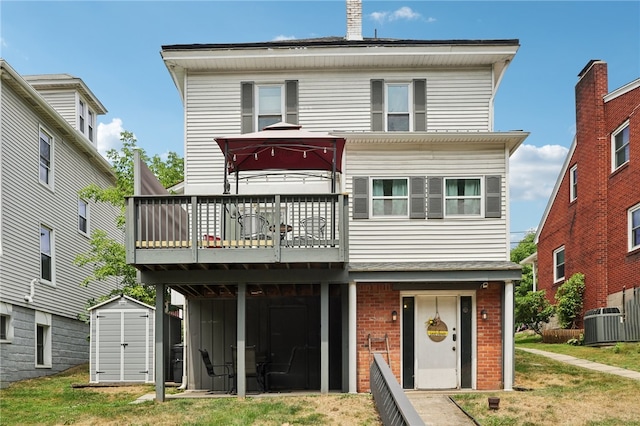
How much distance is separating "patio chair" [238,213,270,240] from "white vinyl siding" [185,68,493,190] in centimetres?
260

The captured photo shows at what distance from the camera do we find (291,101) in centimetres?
1630

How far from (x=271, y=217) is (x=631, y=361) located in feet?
29.6

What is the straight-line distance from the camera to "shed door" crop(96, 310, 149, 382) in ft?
54.2

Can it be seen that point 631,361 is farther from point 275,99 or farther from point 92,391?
point 92,391

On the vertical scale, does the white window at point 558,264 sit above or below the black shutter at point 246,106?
below

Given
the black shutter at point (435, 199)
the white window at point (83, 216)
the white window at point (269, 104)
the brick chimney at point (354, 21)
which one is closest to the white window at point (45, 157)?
the white window at point (83, 216)

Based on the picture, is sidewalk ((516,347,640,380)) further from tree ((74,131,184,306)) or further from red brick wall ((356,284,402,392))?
tree ((74,131,184,306))

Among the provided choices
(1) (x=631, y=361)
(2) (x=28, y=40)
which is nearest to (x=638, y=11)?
(1) (x=631, y=361)

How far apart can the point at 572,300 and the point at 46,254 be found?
16.5m

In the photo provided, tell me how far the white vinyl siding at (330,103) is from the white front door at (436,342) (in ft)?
12.9

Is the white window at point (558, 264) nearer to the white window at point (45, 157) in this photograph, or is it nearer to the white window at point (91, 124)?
the white window at point (91, 124)

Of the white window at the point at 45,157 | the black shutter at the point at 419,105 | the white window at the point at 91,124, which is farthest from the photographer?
the white window at the point at 91,124

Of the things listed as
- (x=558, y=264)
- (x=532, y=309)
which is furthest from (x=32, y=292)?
(x=558, y=264)

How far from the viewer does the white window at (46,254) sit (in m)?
20.2
